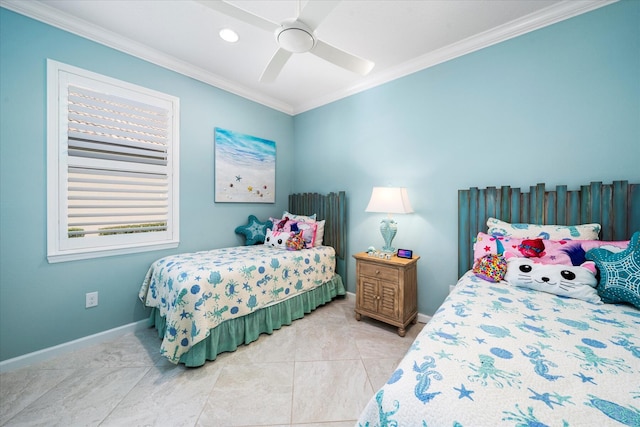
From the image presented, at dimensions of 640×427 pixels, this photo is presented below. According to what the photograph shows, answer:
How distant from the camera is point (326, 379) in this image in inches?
66.2

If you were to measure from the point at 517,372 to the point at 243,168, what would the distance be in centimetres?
315

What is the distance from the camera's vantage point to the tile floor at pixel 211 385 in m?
1.38

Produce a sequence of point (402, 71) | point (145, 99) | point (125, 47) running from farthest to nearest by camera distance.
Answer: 1. point (402, 71)
2. point (145, 99)
3. point (125, 47)

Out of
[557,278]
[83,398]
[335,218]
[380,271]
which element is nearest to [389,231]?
[380,271]

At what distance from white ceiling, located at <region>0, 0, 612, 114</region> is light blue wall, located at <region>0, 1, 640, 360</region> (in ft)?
0.35

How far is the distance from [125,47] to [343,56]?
2098 millimetres

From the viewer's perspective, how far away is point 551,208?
6.11 ft

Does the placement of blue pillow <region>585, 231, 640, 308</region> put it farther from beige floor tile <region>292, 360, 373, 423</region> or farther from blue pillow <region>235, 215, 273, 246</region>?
blue pillow <region>235, 215, 273, 246</region>

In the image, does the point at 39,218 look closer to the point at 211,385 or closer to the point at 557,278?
the point at 211,385

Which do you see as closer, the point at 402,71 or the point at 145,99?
the point at 145,99

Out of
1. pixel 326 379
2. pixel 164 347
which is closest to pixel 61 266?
pixel 164 347

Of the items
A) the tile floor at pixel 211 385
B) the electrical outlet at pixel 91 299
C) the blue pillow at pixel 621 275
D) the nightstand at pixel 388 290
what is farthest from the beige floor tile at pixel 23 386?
the blue pillow at pixel 621 275

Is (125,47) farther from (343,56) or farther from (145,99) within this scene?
(343,56)

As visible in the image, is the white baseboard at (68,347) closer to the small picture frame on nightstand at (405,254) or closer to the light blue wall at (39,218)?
the light blue wall at (39,218)
